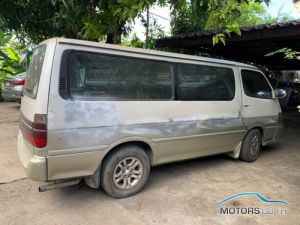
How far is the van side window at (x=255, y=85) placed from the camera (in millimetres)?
5098

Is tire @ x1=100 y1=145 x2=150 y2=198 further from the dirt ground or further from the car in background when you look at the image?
the car in background

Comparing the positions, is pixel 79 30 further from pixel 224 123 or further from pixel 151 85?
pixel 224 123

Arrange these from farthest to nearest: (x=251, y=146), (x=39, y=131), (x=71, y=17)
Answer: (x=251, y=146), (x=71, y=17), (x=39, y=131)

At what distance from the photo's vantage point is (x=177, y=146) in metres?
3.98

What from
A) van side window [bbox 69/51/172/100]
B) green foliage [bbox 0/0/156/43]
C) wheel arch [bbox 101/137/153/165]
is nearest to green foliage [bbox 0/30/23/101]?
green foliage [bbox 0/0/156/43]

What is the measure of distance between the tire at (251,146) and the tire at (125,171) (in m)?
2.34

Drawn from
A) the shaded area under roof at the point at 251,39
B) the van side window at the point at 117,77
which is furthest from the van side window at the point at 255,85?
the van side window at the point at 117,77

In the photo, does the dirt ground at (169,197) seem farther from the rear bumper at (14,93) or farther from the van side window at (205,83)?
the rear bumper at (14,93)

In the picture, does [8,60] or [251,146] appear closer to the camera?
[251,146]

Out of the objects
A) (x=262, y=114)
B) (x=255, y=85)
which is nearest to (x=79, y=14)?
(x=255, y=85)

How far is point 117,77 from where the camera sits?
337 centimetres

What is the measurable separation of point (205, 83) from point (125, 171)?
6.35 feet

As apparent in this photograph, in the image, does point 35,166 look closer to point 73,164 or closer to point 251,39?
point 73,164

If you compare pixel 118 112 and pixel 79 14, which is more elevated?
pixel 79 14
